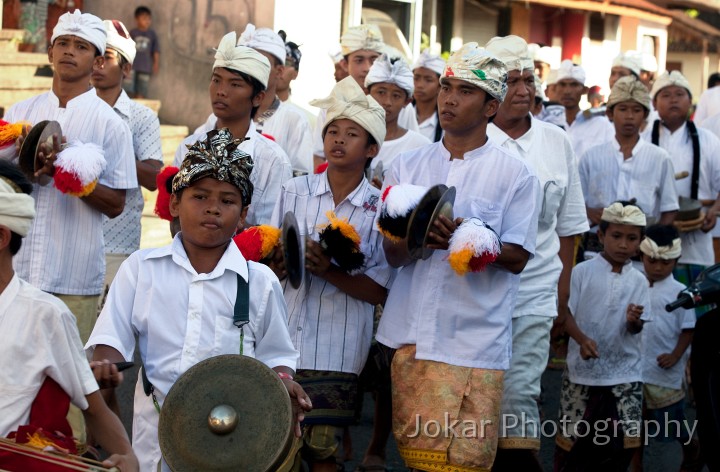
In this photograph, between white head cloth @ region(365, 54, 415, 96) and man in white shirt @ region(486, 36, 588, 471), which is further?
white head cloth @ region(365, 54, 415, 96)

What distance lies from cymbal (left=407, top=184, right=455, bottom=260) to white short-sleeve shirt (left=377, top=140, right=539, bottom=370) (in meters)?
0.25

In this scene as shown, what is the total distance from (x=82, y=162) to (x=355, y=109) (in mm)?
1423

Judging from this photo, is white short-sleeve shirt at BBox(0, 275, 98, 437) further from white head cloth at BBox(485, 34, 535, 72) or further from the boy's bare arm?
the boy's bare arm

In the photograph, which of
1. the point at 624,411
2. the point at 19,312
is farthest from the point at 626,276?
the point at 19,312

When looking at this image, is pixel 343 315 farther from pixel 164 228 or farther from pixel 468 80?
pixel 164 228

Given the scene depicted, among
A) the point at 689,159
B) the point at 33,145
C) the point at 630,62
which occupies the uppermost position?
the point at 630,62

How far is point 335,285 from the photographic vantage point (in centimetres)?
594

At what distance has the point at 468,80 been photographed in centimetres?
572

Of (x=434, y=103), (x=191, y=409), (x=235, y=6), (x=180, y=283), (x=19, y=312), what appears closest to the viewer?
(x=19, y=312)

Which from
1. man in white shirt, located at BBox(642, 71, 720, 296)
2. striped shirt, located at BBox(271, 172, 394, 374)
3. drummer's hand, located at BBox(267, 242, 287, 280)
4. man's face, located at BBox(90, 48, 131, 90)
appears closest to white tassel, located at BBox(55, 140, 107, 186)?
striped shirt, located at BBox(271, 172, 394, 374)

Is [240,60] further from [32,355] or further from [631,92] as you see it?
[631,92]

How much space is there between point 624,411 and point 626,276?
35.0 inches

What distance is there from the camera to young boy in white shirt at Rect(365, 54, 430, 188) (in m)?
8.41

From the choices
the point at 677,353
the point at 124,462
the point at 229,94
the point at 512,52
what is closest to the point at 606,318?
the point at 677,353
